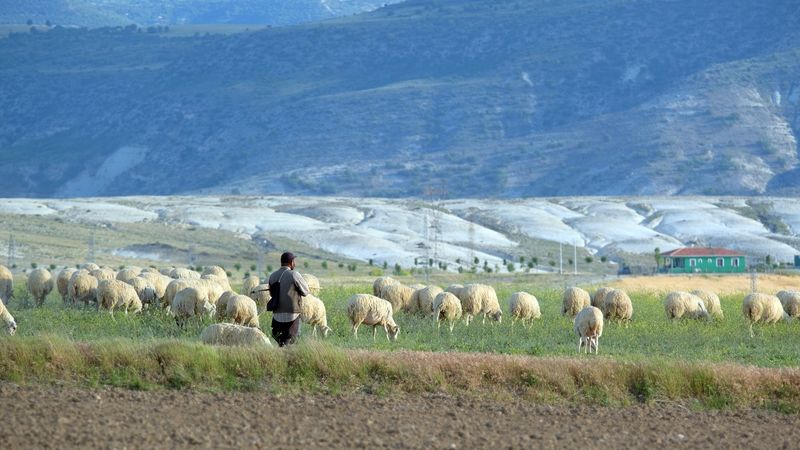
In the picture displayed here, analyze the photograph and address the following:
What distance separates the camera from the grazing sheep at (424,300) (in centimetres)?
3008

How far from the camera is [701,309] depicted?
3125 cm

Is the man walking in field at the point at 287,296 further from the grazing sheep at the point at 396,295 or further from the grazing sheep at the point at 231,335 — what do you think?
the grazing sheep at the point at 396,295

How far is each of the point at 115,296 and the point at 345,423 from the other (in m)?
15.4

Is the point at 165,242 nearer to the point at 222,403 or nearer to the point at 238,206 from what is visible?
the point at 238,206

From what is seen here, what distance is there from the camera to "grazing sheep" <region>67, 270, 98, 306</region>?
3228 centimetres

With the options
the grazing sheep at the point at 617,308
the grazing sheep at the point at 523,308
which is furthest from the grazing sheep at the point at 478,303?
the grazing sheep at the point at 617,308

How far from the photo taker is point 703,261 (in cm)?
6850

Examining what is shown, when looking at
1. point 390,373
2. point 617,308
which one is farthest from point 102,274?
point 390,373

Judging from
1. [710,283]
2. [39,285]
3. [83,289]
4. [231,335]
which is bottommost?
[231,335]

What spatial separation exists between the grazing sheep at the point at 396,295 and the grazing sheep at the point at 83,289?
21.0ft

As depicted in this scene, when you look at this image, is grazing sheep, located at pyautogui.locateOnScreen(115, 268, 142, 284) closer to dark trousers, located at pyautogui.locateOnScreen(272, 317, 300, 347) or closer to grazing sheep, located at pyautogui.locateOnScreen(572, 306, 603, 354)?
grazing sheep, located at pyautogui.locateOnScreen(572, 306, 603, 354)

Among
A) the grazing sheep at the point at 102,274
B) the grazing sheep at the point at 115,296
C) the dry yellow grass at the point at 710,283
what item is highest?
the dry yellow grass at the point at 710,283

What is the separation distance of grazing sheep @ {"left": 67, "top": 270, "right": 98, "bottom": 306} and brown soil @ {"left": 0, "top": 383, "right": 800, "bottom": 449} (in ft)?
53.2

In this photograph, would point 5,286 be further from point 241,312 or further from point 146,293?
point 241,312
